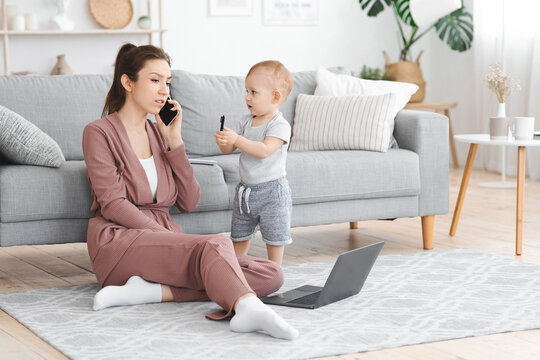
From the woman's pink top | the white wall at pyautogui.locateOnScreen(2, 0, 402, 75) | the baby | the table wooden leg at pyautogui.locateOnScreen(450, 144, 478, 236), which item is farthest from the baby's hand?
the white wall at pyautogui.locateOnScreen(2, 0, 402, 75)

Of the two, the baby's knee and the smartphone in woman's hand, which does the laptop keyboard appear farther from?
the smartphone in woman's hand

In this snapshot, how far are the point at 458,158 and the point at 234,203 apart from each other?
4.16 m

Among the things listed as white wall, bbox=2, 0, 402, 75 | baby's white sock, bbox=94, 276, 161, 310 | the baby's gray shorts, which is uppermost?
white wall, bbox=2, 0, 402, 75

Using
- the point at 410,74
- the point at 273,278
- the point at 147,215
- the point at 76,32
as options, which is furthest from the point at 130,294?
the point at 410,74

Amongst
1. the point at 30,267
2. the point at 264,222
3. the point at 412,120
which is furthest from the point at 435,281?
the point at 30,267

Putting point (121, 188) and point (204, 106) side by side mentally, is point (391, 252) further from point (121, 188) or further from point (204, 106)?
point (121, 188)

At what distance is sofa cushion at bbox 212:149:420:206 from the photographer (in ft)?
10.6

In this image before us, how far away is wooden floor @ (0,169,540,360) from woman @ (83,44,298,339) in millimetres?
361

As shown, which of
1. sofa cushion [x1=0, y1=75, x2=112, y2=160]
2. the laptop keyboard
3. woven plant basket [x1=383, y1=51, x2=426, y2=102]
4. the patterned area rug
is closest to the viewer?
the patterned area rug

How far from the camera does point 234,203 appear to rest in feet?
9.61

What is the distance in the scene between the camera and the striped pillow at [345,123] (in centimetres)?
351

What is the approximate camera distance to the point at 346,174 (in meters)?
3.32

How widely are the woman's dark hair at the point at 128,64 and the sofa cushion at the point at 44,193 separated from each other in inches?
10.2

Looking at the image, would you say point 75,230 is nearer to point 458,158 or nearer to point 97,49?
point 97,49
